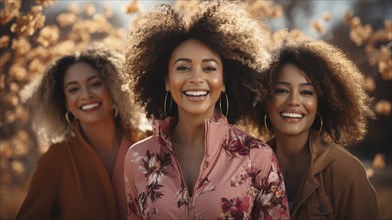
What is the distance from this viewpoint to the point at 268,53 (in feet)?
12.3

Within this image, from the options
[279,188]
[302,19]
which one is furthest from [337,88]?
[302,19]

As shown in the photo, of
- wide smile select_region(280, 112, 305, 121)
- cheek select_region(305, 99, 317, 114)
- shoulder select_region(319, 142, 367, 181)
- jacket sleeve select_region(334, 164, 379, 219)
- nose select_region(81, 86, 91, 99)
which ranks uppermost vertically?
nose select_region(81, 86, 91, 99)

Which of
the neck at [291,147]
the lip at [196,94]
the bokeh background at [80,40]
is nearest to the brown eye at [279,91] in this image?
the neck at [291,147]

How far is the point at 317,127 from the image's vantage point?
398 centimetres

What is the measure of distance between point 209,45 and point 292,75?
27.0 inches

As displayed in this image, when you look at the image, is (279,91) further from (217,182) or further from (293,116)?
(217,182)

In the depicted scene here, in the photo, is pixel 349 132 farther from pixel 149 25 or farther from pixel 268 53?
pixel 149 25

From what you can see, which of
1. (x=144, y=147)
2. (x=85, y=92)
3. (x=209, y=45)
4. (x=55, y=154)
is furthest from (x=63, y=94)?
(x=209, y=45)

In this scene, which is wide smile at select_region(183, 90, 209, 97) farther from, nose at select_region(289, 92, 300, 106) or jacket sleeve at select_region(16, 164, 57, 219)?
jacket sleeve at select_region(16, 164, 57, 219)

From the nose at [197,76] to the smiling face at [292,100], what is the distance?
69cm

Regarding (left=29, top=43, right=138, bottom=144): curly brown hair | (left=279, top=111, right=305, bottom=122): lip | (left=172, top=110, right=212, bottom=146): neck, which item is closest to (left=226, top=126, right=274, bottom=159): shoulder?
(left=172, top=110, right=212, bottom=146): neck

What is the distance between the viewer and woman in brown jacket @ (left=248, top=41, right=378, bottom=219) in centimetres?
349

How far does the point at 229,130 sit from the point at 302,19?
696cm

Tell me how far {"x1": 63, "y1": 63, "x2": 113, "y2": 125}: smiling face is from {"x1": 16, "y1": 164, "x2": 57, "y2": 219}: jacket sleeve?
0.53 meters
